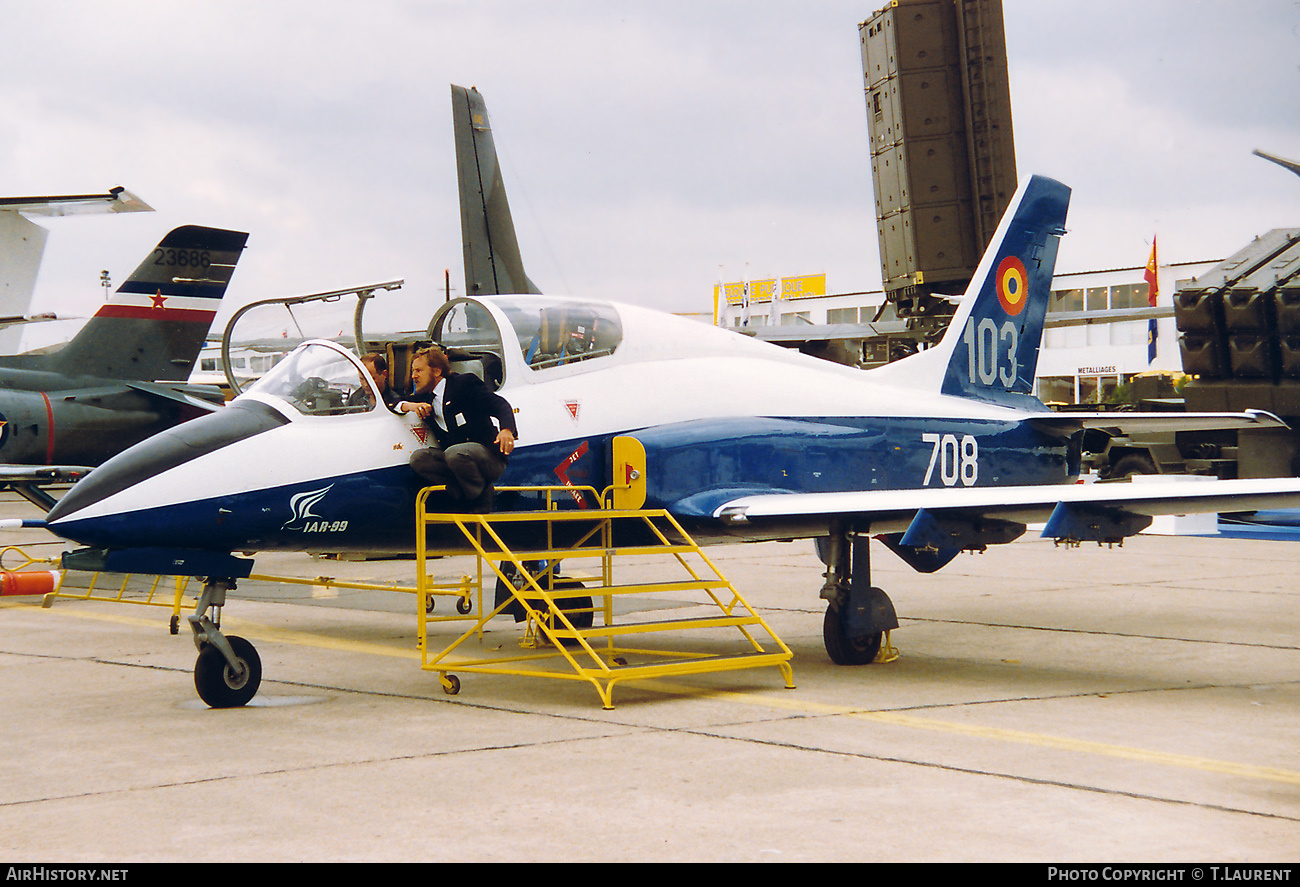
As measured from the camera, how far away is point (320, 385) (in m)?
7.19

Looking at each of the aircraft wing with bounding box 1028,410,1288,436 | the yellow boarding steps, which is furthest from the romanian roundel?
the yellow boarding steps

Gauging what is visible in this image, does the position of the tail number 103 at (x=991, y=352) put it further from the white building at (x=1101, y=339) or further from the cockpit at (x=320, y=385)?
the white building at (x=1101, y=339)

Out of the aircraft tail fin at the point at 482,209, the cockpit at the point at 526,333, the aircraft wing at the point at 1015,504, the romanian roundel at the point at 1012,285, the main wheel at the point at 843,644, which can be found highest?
the aircraft tail fin at the point at 482,209

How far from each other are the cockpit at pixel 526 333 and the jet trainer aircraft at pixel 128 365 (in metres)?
10.6

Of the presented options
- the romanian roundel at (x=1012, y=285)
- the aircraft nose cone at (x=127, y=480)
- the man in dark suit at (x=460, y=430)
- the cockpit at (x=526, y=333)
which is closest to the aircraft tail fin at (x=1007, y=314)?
the romanian roundel at (x=1012, y=285)

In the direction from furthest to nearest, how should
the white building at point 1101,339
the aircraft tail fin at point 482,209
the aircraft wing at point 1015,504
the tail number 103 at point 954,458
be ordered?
the white building at point 1101,339 < the aircraft tail fin at point 482,209 < the tail number 103 at point 954,458 < the aircraft wing at point 1015,504

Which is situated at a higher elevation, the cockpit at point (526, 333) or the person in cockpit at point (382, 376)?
the cockpit at point (526, 333)

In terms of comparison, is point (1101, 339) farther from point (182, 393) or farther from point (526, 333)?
point (526, 333)

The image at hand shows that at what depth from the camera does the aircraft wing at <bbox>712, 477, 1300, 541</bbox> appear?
7.00 meters

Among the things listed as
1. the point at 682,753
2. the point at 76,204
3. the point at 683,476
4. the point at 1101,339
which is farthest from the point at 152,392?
the point at 1101,339

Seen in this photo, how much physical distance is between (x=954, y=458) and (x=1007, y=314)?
6.97 ft

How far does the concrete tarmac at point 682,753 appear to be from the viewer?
402 cm

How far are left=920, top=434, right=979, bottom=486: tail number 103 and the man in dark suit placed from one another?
4059 mm
